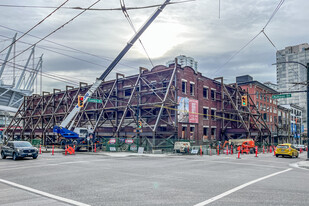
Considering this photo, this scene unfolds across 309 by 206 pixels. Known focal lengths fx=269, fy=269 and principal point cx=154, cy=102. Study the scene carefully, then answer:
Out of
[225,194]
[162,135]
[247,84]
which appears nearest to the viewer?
[225,194]

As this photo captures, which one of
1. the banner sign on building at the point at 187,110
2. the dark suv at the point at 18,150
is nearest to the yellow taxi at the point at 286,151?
the banner sign on building at the point at 187,110

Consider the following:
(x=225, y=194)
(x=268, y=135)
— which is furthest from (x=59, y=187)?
(x=268, y=135)

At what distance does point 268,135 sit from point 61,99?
40711mm

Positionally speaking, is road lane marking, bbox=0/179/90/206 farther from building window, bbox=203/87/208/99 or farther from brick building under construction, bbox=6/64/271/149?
building window, bbox=203/87/208/99

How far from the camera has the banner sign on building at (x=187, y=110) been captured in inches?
1462

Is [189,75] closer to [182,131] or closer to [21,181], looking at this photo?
[182,131]

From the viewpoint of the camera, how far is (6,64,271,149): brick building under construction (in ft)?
120

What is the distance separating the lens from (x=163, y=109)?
37.8 metres

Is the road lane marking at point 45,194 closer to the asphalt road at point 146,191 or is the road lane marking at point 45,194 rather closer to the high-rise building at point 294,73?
the asphalt road at point 146,191

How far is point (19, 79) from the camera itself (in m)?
103

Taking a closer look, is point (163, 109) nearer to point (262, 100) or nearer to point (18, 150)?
point (18, 150)

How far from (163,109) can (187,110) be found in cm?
350

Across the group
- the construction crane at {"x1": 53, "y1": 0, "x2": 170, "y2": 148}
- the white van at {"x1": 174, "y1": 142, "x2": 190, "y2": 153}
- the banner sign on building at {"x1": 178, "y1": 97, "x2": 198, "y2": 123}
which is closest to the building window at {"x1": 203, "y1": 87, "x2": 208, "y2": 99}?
the banner sign on building at {"x1": 178, "y1": 97, "x2": 198, "y2": 123}

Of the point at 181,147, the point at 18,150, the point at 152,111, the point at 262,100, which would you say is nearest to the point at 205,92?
the point at 152,111
